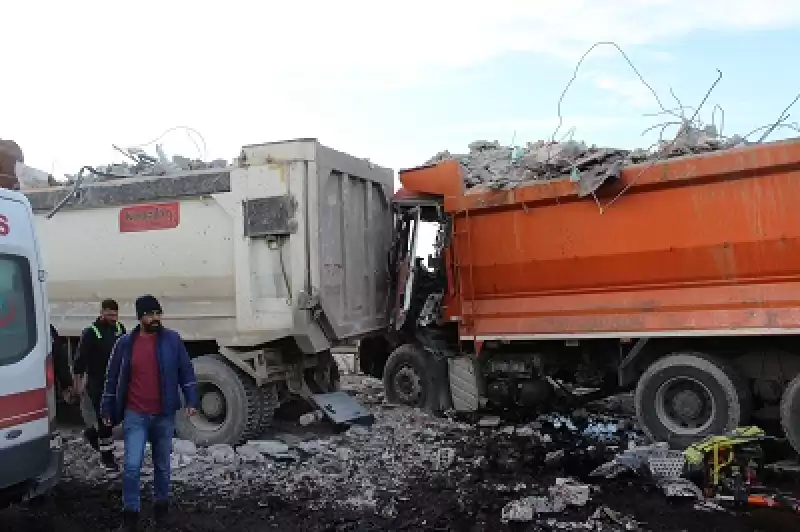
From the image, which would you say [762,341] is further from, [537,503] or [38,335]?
[38,335]

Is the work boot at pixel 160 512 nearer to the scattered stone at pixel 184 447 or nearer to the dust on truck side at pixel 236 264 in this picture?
the scattered stone at pixel 184 447

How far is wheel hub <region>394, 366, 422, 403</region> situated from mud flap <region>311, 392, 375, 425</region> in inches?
33.1

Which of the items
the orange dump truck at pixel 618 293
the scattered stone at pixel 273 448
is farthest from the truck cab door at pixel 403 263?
the scattered stone at pixel 273 448

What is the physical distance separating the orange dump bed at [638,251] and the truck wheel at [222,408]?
90.9 inches

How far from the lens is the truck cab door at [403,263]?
7.95 meters

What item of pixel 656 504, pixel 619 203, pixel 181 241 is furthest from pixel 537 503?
pixel 181 241

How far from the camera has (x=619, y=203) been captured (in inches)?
259

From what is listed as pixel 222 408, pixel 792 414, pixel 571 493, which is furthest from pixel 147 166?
pixel 792 414

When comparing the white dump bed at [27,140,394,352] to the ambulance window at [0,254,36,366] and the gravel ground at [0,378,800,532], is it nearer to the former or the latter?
the gravel ground at [0,378,800,532]

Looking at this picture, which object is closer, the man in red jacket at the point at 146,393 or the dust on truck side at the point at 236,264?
the man in red jacket at the point at 146,393

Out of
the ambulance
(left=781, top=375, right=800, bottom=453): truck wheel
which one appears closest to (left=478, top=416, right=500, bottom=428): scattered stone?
(left=781, top=375, right=800, bottom=453): truck wheel

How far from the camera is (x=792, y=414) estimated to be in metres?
5.57

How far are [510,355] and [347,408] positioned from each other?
173 cm

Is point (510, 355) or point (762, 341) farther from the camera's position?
point (510, 355)
